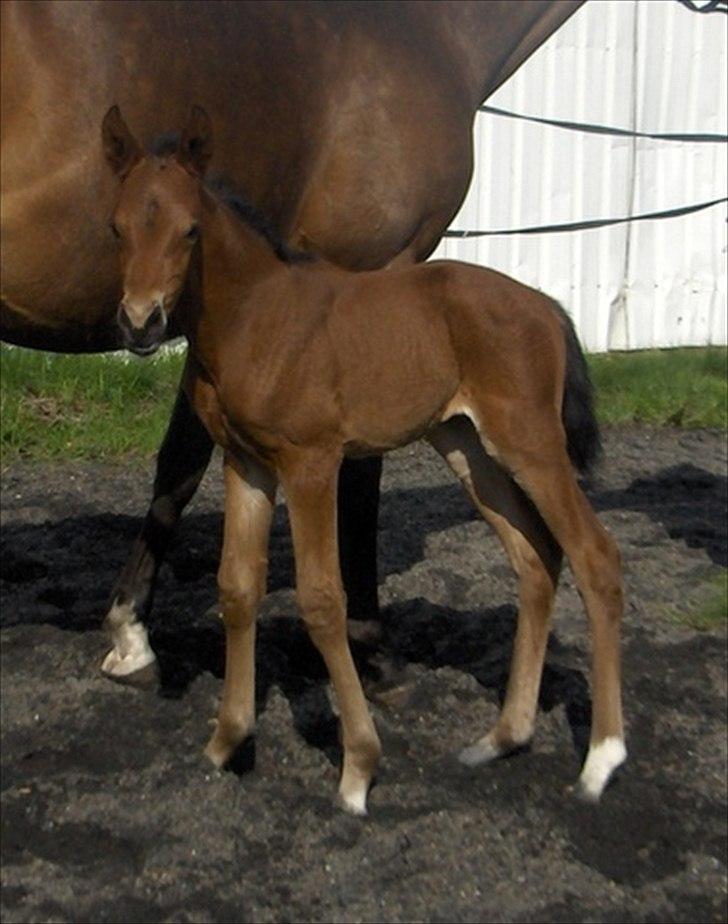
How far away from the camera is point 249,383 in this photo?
135 inches

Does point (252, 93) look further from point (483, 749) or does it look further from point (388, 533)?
point (388, 533)

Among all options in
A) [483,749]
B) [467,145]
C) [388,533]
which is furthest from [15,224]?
[388,533]

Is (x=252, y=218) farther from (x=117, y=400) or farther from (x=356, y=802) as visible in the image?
(x=117, y=400)

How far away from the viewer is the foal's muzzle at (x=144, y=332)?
299 centimetres

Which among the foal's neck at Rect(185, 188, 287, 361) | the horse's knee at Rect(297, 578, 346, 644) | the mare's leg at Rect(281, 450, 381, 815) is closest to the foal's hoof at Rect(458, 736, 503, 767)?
the mare's leg at Rect(281, 450, 381, 815)

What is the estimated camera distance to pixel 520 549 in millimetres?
3906

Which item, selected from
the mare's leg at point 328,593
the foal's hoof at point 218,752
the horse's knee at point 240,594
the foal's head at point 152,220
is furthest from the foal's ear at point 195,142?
the foal's hoof at point 218,752

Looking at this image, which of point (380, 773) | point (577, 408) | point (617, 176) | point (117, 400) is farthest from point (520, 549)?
point (617, 176)

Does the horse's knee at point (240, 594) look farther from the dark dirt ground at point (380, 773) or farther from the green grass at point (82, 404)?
the green grass at point (82, 404)

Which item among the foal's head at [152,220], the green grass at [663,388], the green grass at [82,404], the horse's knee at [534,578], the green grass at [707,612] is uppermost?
the foal's head at [152,220]

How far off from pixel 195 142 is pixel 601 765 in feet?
5.31

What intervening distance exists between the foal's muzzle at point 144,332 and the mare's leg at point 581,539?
2.82ft

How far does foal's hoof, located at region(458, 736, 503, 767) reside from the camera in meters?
3.98

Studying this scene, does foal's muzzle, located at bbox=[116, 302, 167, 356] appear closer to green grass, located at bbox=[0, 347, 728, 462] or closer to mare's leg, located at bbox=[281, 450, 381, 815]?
mare's leg, located at bbox=[281, 450, 381, 815]
